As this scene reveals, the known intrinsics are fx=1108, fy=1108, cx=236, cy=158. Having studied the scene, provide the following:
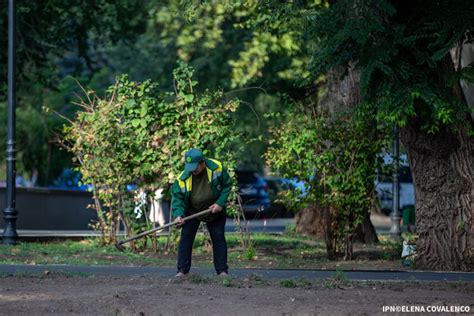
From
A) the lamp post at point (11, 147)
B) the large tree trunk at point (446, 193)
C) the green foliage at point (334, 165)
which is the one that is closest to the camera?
the large tree trunk at point (446, 193)

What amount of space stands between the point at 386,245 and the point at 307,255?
3.44m

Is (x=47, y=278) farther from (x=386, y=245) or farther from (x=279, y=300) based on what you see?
(x=386, y=245)

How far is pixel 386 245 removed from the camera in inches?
851

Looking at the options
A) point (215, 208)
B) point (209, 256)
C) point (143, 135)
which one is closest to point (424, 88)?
point (215, 208)

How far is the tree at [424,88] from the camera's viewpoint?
13.9m

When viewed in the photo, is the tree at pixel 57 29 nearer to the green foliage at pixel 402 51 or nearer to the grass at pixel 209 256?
the grass at pixel 209 256

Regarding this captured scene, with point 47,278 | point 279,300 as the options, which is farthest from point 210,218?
point 279,300

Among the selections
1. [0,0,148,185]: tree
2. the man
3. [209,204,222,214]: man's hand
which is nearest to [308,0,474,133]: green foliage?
the man

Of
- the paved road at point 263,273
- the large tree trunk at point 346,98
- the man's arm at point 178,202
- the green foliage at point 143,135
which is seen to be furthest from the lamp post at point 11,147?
the man's arm at point 178,202

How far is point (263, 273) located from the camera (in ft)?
46.1

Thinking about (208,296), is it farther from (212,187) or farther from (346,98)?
(346,98)

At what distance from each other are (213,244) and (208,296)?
8.49 ft

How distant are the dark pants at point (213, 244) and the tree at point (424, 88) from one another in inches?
108

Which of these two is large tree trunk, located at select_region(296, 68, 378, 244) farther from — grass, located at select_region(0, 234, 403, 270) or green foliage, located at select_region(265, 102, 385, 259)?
green foliage, located at select_region(265, 102, 385, 259)
